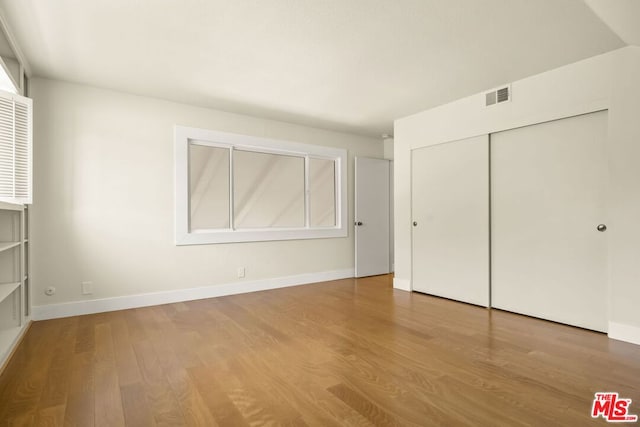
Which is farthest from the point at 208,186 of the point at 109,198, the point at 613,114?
the point at 613,114

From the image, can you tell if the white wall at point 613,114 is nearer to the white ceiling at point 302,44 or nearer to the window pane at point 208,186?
the white ceiling at point 302,44

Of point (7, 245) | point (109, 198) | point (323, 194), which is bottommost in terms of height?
point (7, 245)

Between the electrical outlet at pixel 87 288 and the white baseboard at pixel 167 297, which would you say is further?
the electrical outlet at pixel 87 288

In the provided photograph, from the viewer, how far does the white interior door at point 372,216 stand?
5.35m

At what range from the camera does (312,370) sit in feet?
6.93

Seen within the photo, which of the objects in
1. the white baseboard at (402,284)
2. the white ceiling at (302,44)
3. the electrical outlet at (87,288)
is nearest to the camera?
the white ceiling at (302,44)

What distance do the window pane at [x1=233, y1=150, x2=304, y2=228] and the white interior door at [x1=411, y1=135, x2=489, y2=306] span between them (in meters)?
1.80

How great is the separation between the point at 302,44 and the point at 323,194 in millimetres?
2949

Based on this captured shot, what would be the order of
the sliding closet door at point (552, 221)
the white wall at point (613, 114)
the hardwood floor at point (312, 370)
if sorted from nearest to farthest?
1. the hardwood floor at point (312, 370)
2. the white wall at point (613, 114)
3. the sliding closet door at point (552, 221)

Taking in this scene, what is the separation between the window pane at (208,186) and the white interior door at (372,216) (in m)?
2.15

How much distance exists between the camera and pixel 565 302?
2.96m

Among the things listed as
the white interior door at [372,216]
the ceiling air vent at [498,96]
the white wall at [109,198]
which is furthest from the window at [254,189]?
the ceiling air vent at [498,96]

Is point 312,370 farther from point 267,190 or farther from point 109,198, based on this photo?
point 267,190

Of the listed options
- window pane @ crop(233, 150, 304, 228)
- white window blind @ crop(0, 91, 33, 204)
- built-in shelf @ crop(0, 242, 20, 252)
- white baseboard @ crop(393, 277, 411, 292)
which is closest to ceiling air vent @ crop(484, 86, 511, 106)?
white baseboard @ crop(393, 277, 411, 292)
